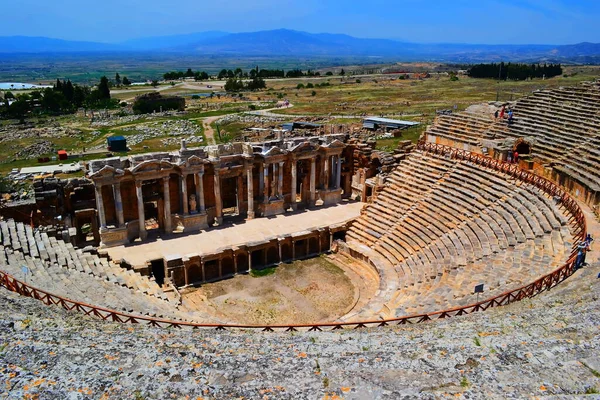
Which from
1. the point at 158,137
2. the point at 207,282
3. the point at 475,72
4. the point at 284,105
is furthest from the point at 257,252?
the point at 475,72

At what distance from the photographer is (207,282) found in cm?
2598

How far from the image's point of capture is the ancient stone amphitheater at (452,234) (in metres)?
16.6

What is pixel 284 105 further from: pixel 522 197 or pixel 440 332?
pixel 440 332

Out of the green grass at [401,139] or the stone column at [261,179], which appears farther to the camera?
the green grass at [401,139]

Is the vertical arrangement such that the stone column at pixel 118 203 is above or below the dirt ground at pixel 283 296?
above

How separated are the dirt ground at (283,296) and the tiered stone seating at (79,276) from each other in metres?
2.29

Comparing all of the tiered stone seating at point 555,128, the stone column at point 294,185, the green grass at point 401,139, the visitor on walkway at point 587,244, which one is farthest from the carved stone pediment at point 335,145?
the visitor on walkway at point 587,244

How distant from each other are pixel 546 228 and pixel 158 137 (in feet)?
177

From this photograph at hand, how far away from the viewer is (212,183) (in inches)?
1209

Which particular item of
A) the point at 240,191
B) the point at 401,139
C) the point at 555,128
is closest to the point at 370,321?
the point at 240,191

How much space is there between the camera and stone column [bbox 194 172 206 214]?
29.1 metres

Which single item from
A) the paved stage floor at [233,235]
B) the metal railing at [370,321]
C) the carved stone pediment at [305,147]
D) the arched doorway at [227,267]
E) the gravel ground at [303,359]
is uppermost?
the carved stone pediment at [305,147]

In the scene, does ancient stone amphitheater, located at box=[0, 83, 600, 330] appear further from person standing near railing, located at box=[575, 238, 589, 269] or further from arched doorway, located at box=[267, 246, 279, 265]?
arched doorway, located at box=[267, 246, 279, 265]

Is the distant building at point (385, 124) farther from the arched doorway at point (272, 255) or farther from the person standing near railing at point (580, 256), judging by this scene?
the person standing near railing at point (580, 256)
